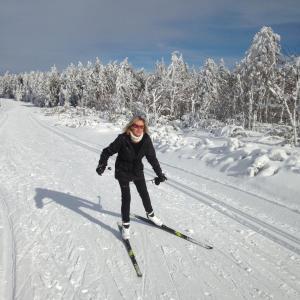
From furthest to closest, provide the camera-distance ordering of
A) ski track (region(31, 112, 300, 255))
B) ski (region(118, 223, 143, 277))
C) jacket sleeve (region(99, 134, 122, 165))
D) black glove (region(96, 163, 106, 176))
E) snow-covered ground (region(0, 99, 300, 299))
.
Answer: ski track (region(31, 112, 300, 255)), black glove (region(96, 163, 106, 176)), jacket sleeve (region(99, 134, 122, 165)), ski (region(118, 223, 143, 277)), snow-covered ground (region(0, 99, 300, 299))

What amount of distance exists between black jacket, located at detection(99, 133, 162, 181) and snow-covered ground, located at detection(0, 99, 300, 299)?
41.4 inches

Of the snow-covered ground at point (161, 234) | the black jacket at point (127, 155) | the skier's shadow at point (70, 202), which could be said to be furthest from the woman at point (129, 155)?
the skier's shadow at point (70, 202)

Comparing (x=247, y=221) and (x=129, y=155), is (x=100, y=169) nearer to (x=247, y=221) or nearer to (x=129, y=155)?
(x=129, y=155)

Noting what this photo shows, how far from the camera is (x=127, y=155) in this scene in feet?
17.3

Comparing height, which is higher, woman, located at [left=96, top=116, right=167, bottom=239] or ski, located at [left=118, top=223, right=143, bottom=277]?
woman, located at [left=96, top=116, right=167, bottom=239]

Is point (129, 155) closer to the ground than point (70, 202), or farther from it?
farther from it

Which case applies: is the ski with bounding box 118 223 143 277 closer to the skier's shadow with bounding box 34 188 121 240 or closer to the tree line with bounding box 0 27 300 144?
the skier's shadow with bounding box 34 188 121 240

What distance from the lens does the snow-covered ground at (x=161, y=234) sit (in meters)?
4.18

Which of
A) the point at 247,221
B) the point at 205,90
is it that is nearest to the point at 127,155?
the point at 247,221

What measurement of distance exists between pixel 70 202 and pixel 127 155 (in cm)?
278

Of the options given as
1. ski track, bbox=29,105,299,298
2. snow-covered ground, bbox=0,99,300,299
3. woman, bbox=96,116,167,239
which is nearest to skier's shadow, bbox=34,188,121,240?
snow-covered ground, bbox=0,99,300,299

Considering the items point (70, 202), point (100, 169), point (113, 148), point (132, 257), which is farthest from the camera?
point (70, 202)

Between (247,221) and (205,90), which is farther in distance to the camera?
(205,90)

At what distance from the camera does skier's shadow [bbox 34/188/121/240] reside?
6638mm
